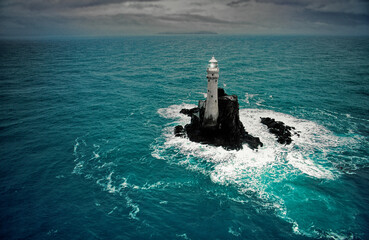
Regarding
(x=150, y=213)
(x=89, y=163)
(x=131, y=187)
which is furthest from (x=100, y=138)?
(x=150, y=213)

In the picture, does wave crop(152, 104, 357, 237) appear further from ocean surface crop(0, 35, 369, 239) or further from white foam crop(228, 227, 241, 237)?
white foam crop(228, 227, 241, 237)

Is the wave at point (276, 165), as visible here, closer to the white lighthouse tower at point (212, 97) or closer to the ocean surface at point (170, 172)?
the ocean surface at point (170, 172)

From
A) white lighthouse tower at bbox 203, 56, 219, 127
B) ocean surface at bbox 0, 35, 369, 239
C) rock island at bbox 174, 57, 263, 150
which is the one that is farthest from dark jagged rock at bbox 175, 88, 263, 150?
ocean surface at bbox 0, 35, 369, 239

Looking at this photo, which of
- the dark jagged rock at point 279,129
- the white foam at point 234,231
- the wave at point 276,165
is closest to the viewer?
the white foam at point 234,231

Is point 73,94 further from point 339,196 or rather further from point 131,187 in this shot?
point 339,196

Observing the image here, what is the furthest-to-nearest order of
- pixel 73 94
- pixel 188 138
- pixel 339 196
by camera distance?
pixel 73 94
pixel 188 138
pixel 339 196

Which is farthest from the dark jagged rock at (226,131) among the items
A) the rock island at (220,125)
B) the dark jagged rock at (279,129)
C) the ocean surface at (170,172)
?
the dark jagged rock at (279,129)
